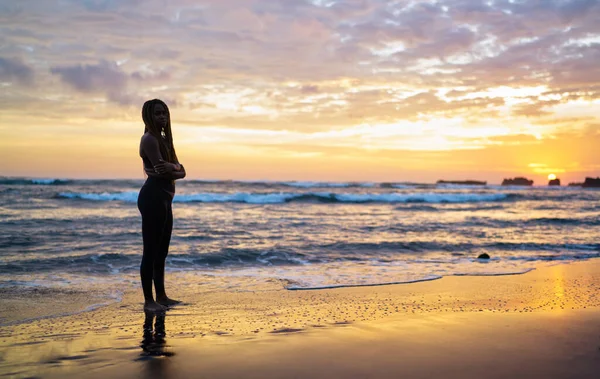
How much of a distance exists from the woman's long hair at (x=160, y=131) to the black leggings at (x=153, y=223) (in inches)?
11.0

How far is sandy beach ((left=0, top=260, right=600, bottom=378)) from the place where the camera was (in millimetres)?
2859

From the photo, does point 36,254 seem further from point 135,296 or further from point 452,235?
point 452,235

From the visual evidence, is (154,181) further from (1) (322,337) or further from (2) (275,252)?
(2) (275,252)

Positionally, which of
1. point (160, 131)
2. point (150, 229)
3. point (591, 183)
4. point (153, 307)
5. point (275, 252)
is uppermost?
point (591, 183)

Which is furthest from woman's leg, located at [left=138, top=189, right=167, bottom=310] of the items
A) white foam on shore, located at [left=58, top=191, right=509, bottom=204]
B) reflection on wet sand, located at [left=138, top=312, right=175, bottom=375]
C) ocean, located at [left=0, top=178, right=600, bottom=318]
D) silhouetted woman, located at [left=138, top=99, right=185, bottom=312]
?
white foam on shore, located at [left=58, top=191, right=509, bottom=204]

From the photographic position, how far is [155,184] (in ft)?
15.3

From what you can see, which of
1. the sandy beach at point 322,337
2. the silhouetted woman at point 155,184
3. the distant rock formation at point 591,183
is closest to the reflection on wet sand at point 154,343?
the sandy beach at point 322,337

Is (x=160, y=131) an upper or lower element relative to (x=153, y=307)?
upper

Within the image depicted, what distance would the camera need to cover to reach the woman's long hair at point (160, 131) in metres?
4.66

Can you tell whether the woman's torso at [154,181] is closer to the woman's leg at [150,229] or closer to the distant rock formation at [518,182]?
the woman's leg at [150,229]

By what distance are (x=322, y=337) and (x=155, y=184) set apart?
7.36ft

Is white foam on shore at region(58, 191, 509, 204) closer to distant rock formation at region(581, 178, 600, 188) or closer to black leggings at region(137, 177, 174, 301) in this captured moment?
black leggings at region(137, 177, 174, 301)

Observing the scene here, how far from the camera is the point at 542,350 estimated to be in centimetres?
323

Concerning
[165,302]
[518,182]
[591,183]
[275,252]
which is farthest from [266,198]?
[518,182]
